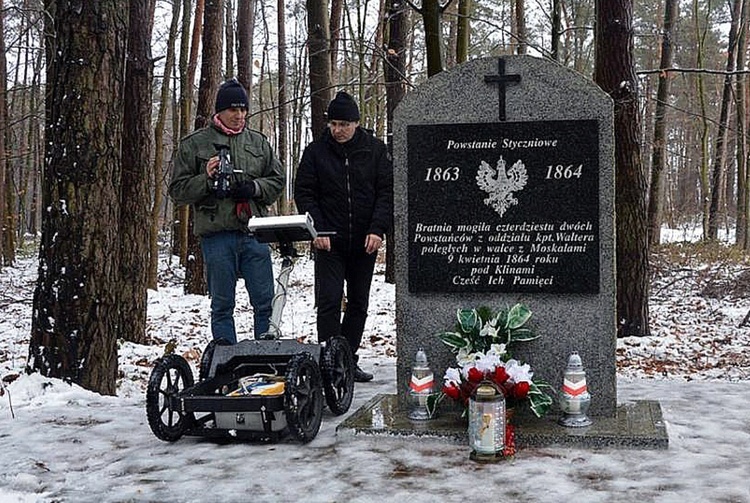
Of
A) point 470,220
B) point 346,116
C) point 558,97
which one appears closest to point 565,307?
point 470,220

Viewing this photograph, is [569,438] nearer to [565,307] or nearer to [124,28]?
[565,307]

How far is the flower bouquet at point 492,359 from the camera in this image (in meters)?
4.45

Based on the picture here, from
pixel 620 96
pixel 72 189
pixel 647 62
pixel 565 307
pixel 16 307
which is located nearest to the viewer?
pixel 565 307

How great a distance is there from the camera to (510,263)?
15.9 feet

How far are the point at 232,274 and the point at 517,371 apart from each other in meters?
2.01

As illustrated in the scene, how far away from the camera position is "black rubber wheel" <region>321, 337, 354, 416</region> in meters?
4.77

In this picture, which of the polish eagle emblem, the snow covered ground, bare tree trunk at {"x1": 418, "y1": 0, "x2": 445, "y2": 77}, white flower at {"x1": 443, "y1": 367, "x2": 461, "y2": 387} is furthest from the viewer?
bare tree trunk at {"x1": 418, "y1": 0, "x2": 445, "y2": 77}

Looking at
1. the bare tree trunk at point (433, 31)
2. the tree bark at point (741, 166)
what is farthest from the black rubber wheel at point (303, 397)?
the tree bark at point (741, 166)

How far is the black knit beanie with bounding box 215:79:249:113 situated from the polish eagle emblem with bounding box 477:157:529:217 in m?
1.65

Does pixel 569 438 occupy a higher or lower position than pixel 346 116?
lower

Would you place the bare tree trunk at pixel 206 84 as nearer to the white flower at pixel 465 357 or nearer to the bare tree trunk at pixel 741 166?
the white flower at pixel 465 357

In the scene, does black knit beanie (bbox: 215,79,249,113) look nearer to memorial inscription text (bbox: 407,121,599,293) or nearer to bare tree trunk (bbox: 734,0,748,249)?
memorial inscription text (bbox: 407,121,599,293)

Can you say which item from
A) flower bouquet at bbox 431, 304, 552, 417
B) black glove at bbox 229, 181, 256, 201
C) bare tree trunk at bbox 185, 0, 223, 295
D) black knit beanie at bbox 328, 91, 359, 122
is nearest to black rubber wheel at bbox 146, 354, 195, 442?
black glove at bbox 229, 181, 256, 201

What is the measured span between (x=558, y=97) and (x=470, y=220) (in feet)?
2.88
